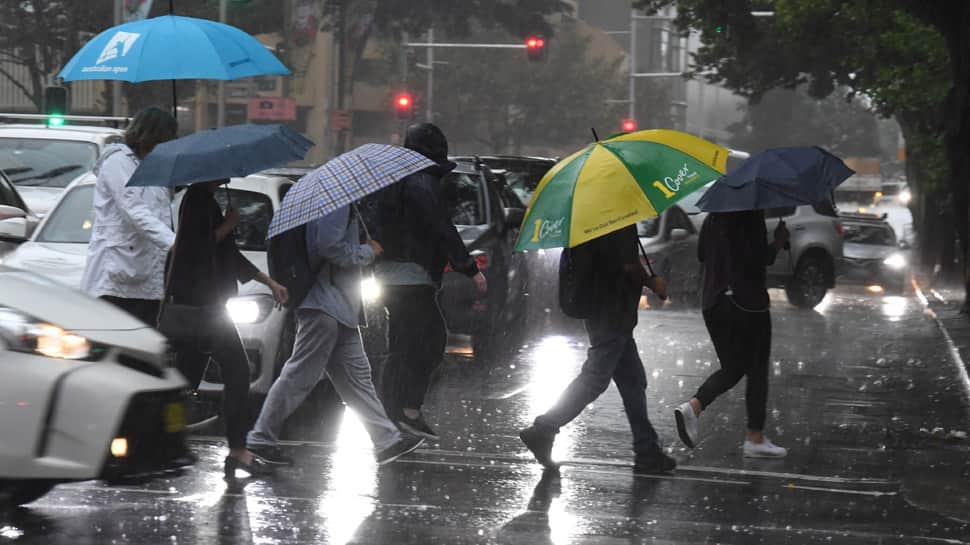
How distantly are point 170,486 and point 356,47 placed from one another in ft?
133

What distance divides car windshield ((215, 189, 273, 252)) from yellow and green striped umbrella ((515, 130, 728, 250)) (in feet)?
11.8

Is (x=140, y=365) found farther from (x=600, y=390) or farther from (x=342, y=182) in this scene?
(x=600, y=390)

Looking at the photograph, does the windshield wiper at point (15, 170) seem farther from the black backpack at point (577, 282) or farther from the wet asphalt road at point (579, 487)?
the black backpack at point (577, 282)

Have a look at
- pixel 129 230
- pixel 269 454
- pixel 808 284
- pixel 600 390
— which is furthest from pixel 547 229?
pixel 808 284

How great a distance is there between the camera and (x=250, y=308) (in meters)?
10.2

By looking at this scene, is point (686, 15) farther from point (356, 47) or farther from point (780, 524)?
point (780, 524)

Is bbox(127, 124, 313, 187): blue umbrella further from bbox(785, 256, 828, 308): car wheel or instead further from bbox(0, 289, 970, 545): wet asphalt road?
bbox(785, 256, 828, 308): car wheel

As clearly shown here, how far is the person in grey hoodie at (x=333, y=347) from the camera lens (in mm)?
8125

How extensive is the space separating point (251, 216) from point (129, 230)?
140 inches

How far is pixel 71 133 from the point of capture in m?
14.9

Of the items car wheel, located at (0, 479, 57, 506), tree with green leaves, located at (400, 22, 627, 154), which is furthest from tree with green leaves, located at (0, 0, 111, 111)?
car wheel, located at (0, 479, 57, 506)

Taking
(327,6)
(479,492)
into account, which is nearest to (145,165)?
(479,492)

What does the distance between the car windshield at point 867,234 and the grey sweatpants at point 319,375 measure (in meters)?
25.6

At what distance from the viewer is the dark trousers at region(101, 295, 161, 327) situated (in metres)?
8.29
